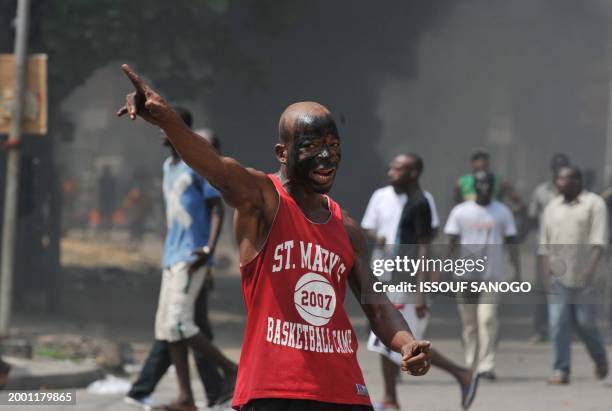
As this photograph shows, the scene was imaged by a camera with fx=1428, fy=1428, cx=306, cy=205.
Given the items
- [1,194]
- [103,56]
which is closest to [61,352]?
[1,194]

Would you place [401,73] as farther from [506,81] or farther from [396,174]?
[396,174]

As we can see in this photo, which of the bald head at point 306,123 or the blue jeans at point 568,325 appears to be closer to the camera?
the bald head at point 306,123

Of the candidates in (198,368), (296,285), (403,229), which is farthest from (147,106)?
(403,229)

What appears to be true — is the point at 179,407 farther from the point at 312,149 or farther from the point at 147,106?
the point at 147,106

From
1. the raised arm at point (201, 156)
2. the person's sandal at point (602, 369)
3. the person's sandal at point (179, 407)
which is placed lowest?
the person's sandal at point (179, 407)

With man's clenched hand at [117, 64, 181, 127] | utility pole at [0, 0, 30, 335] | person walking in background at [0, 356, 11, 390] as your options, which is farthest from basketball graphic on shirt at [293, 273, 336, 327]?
utility pole at [0, 0, 30, 335]

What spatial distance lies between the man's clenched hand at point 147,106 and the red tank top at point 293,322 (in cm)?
54

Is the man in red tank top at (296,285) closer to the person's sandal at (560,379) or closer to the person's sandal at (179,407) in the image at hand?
the person's sandal at (179,407)

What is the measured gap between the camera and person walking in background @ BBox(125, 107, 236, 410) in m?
8.38

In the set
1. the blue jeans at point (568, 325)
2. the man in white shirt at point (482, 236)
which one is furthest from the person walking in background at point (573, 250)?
the man in white shirt at point (482, 236)

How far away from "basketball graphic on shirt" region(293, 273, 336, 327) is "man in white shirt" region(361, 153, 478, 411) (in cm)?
385

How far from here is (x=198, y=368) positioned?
8.68m

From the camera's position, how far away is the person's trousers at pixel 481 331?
36.5 feet

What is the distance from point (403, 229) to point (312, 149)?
4642 millimetres
